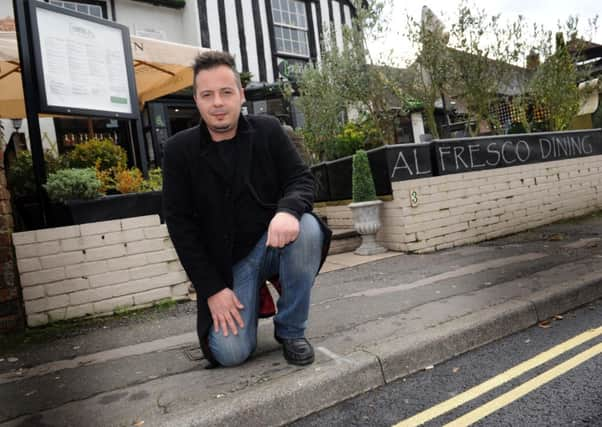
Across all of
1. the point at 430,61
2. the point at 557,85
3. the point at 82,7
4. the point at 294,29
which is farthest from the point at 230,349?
the point at 294,29

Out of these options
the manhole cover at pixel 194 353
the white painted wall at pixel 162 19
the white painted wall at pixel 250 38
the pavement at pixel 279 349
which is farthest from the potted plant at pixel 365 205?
the white painted wall at pixel 250 38

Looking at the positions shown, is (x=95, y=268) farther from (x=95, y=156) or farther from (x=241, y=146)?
(x=241, y=146)

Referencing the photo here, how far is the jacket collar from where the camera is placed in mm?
2354

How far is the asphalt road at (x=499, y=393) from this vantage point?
1979 mm

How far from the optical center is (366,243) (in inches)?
244

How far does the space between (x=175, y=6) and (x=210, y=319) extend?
1285 centimetres

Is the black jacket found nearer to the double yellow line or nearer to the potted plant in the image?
the double yellow line

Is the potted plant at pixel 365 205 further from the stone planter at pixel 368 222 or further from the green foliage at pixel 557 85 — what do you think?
the green foliage at pixel 557 85

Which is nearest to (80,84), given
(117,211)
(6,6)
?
(117,211)

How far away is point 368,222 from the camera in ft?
19.8

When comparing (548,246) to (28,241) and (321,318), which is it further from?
(28,241)

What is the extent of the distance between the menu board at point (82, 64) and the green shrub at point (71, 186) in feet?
2.36

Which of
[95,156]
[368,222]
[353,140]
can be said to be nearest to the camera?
[95,156]

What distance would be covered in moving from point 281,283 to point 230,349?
449mm
